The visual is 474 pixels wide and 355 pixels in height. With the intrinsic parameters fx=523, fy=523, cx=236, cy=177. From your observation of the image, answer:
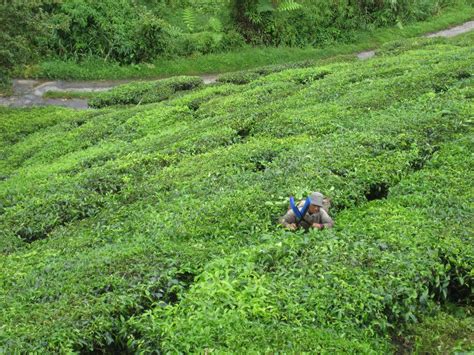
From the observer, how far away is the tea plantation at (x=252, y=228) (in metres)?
7.41

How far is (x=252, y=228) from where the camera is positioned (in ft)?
33.1

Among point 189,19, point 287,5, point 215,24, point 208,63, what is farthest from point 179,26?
A: point 287,5

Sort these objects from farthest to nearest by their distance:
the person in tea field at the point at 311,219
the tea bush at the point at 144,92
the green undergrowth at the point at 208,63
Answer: the green undergrowth at the point at 208,63
the tea bush at the point at 144,92
the person in tea field at the point at 311,219

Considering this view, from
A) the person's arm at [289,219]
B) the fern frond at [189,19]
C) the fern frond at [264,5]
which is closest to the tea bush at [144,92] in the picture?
the fern frond at [189,19]

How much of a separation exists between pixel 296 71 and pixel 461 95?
9.73 meters

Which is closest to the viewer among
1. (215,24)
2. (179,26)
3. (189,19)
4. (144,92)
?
(144,92)

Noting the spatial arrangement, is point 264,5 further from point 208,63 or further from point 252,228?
point 252,228

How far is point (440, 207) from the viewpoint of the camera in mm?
9938

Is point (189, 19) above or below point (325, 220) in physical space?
above

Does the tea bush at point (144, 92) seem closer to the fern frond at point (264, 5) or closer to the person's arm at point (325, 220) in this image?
the fern frond at point (264, 5)

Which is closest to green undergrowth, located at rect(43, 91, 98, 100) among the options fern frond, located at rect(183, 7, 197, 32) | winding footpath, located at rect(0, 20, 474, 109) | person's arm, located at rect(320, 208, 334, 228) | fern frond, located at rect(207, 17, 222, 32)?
winding footpath, located at rect(0, 20, 474, 109)

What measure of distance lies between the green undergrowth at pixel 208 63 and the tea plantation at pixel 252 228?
35.1 ft

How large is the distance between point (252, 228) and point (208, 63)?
2284 centimetres

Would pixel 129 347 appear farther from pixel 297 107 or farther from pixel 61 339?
pixel 297 107
